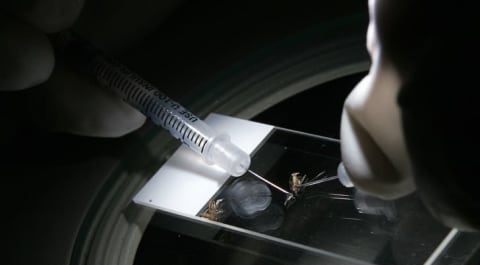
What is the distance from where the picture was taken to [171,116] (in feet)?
2.03

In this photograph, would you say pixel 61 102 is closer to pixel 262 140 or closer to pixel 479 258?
pixel 262 140

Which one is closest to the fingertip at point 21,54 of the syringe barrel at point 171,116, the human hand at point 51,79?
the human hand at point 51,79

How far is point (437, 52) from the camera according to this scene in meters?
0.27

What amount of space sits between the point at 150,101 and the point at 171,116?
3 centimetres

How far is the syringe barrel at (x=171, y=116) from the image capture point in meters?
0.60

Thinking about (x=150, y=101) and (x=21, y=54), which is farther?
(x=150, y=101)

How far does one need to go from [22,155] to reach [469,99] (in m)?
0.51

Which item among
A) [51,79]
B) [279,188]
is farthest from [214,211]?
[51,79]

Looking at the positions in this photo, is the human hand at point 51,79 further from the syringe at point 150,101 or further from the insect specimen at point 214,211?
the insect specimen at point 214,211

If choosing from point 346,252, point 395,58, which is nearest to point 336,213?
point 346,252

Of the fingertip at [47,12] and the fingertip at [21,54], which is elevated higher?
the fingertip at [47,12]

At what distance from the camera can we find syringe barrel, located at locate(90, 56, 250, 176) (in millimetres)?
601

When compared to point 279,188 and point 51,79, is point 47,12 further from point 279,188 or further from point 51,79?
point 279,188

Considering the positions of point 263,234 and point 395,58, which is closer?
point 395,58
